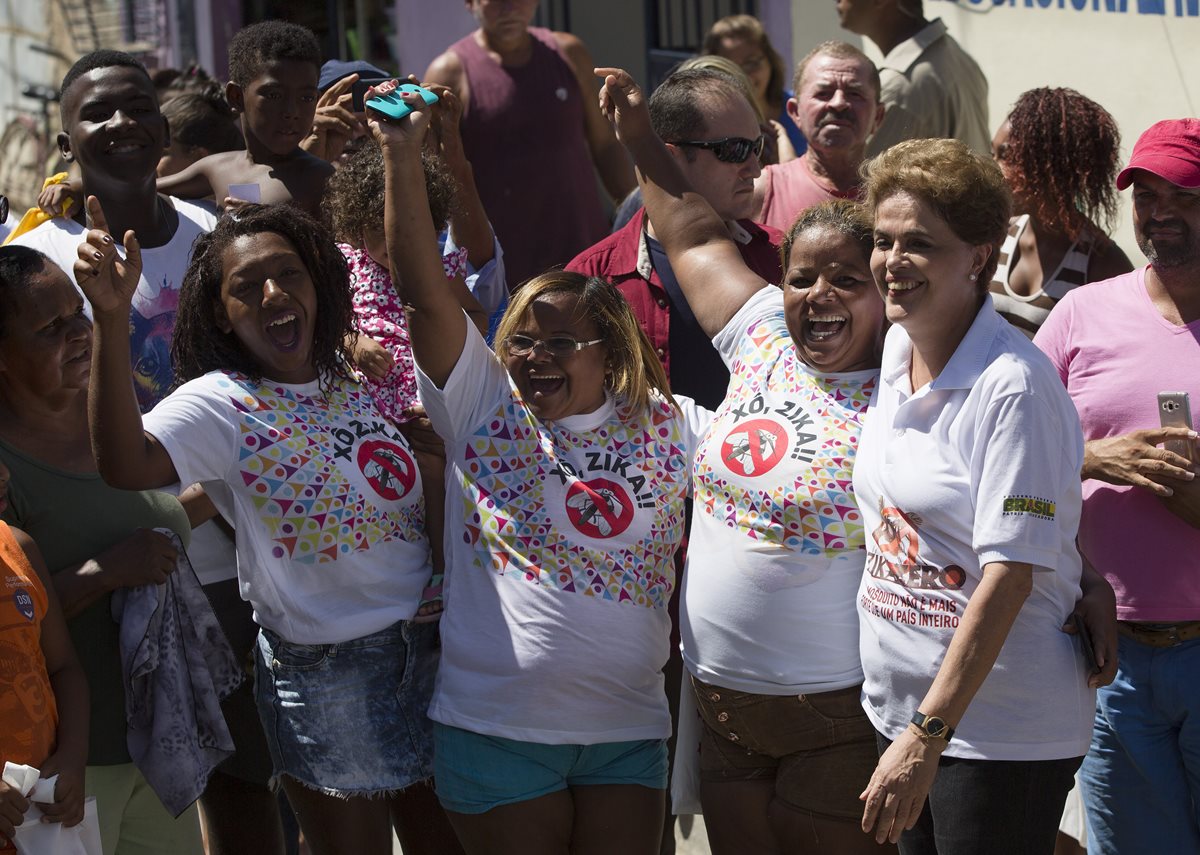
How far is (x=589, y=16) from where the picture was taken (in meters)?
9.42

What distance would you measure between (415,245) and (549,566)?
775 mm

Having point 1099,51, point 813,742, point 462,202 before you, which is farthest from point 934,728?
point 1099,51

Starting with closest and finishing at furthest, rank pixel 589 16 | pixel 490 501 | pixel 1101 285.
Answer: pixel 490 501 → pixel 1101 285 → pixel 589 16

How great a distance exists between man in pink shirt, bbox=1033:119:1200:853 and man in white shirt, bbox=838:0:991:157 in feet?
7.89

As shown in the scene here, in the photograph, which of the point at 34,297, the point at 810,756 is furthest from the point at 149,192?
the point at 810,756

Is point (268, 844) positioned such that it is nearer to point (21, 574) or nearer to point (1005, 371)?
point (21, 574)

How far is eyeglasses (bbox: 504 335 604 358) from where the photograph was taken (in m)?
3.69

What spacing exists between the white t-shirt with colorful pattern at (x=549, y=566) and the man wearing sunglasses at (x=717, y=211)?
0.79m

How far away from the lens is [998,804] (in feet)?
10.2

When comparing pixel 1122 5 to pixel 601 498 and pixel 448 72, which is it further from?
pixel 601 498

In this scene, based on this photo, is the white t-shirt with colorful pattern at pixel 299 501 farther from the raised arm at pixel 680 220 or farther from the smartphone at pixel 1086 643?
the smartphone at pixel 1086 643

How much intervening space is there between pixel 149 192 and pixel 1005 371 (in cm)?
270

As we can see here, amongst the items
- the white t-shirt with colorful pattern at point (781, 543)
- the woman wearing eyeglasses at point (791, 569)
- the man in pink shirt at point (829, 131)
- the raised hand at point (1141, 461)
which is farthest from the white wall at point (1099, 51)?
the white t-shirt with colorful pattern at point (781, 543)

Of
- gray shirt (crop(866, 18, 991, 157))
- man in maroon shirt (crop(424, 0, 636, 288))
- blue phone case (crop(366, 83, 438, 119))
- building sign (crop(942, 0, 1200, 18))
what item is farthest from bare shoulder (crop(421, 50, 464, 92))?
blue phone case (crop(366, 83, 438, 119))
